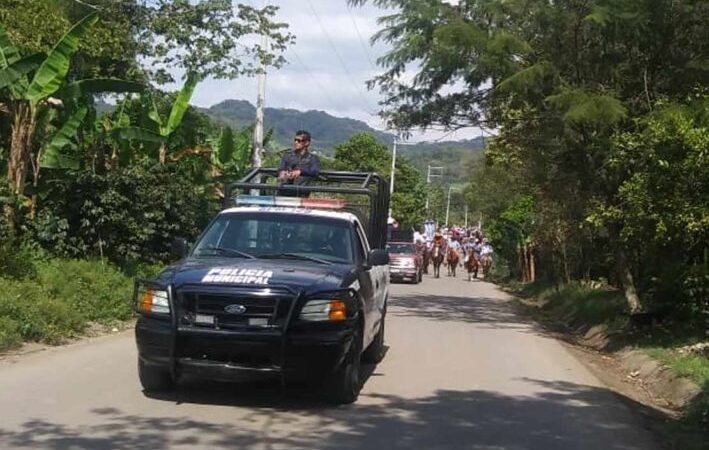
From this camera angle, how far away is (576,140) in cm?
1816

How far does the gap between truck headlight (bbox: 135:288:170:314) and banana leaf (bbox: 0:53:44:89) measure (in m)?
7.98

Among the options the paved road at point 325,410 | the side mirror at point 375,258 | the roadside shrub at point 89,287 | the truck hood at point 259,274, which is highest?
the side mirror at point 375,258

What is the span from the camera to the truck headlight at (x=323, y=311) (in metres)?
8.30

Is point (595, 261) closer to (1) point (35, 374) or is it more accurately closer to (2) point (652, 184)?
(2) point (652, 184)

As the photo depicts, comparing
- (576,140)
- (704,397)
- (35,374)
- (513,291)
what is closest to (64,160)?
(35,374)

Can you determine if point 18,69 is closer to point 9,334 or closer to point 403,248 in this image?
point 9,334

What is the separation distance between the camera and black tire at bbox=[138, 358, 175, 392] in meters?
8.94

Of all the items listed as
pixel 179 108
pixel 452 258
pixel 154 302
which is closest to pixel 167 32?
pixel 179 108

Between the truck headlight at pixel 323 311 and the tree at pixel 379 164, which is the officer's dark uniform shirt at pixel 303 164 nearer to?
the truck headlight at pixel 323 311

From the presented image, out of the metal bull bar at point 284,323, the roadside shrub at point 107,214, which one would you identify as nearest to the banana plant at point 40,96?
the roadside shrub at point 107,214

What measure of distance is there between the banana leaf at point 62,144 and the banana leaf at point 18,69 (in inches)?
81.0

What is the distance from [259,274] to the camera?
848cm

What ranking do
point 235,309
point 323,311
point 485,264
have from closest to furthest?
point 235,309 → point 323,311 → point 485,264

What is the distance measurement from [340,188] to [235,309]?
13.7ft
